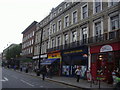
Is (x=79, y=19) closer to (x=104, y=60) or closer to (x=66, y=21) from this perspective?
(x=66, y=21)

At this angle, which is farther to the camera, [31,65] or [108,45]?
[31,65]

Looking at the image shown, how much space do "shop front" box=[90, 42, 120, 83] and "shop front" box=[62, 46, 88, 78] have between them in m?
1.44

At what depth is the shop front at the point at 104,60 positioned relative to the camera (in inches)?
639

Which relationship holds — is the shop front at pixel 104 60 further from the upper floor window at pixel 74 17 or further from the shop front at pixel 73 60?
the upper floor window at pixel 74 17

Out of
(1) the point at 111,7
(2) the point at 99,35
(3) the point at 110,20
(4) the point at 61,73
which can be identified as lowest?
(4) the point at 61,73

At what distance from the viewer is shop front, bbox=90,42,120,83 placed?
1623cm

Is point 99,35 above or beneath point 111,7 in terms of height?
beneath

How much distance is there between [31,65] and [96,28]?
28519 millimetres

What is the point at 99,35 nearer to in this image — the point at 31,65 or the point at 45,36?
the point at 45,36

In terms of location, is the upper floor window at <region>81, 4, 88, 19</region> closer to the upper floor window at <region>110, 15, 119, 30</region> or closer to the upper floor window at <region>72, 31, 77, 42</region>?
the upper floor window at <region>72, 31, 77, 42</region>

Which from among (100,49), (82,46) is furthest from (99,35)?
(82,46)

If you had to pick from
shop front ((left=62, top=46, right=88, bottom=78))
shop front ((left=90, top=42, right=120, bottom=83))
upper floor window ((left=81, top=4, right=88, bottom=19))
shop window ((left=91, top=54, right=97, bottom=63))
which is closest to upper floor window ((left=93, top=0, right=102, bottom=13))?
upper floor window ((left=81, top=4, right=88, bottom=19))

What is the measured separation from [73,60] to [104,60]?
6.79m

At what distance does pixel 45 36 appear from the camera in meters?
36.3
